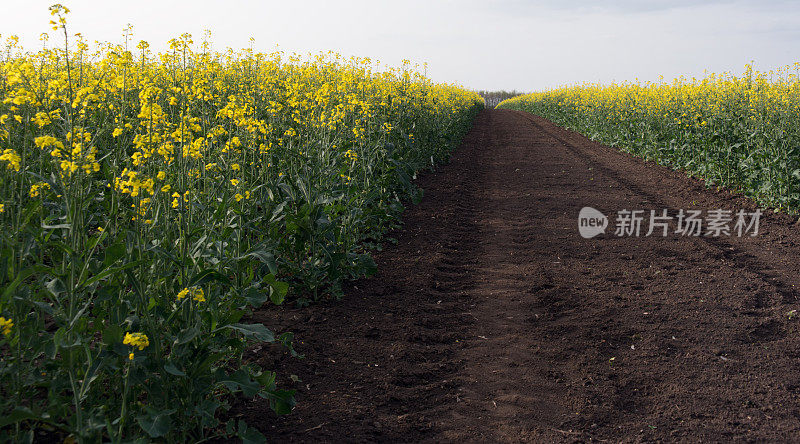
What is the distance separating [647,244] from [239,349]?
213 inches

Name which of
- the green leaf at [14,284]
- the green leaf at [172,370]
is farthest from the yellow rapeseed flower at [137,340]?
the green leaf at [14,284]

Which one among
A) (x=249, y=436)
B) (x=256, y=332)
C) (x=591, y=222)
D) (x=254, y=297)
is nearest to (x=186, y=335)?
(x=256, y=332)

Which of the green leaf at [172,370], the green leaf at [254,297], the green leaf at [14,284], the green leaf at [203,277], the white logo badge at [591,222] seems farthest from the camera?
the white logo badge at [591,222]

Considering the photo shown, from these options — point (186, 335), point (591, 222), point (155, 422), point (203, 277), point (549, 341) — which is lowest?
point (549, 341)

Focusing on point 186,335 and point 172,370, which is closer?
point 172,370

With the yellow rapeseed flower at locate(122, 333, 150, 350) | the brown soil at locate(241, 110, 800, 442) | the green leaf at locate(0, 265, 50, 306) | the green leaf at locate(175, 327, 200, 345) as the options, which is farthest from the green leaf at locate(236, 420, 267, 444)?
the green leaf at locate(0, 265, 50, 306)

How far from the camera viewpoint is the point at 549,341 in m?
4.22

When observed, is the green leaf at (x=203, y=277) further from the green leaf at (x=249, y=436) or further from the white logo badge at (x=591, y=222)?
the white logo badge at (x=591, y=222)

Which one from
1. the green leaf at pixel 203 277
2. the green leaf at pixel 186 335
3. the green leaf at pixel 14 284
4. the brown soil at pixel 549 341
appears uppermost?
the green leaf at pixel 14 284

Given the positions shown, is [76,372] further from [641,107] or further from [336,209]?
[641,107]

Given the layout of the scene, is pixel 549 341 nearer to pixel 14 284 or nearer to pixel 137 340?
pixel 137 340

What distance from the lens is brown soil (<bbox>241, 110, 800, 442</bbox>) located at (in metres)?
3.21

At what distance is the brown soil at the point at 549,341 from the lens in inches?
126

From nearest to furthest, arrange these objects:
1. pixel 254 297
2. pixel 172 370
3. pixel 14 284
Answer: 1. pixel 14 284
2. pixel 172 370
3. pixel 254 297
